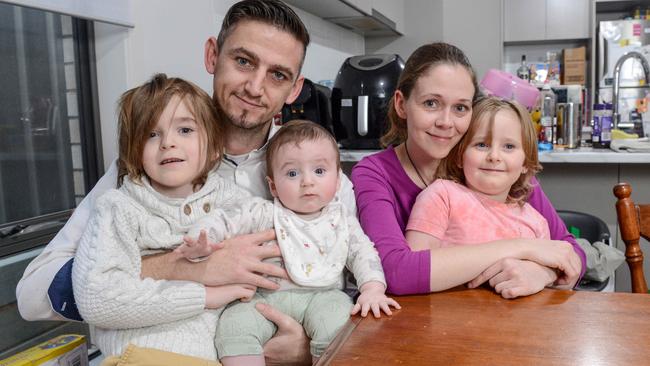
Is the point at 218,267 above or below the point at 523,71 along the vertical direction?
below

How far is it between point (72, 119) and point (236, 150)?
703 mm

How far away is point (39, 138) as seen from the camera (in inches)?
66.4

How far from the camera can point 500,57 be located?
16.4ft

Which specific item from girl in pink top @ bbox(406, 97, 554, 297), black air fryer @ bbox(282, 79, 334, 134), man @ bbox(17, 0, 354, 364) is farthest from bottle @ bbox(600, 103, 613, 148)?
man @ bbox(17, 0, 354, 364)

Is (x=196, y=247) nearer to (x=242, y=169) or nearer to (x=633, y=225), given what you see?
(x=242, y=169)

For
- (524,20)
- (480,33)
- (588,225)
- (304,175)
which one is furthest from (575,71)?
(304,175)

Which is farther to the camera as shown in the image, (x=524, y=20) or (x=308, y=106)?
(x=524, y=20)

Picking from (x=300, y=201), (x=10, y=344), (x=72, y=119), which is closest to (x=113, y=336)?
(x=300, y=201)

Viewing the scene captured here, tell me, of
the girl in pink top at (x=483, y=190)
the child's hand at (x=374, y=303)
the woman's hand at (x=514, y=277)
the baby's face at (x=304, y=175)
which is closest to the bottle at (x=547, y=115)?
the girl in pink top at (x=483, y=190)

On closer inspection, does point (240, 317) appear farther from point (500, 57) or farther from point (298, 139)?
point (500, 57)

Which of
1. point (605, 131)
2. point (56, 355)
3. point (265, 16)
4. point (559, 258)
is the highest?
point (265, 16)

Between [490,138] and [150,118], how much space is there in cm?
76

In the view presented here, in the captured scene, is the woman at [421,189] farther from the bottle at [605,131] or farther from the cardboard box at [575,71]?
the cardboard box at [575,71]

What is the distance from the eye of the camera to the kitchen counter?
256 cm
